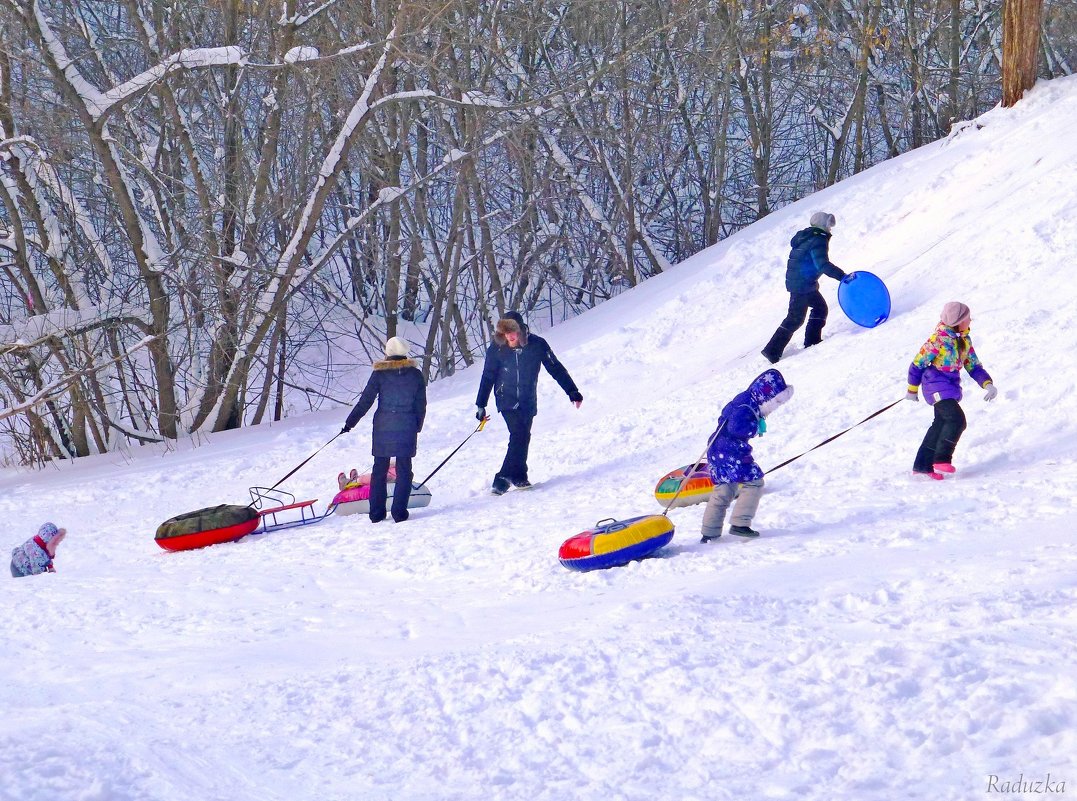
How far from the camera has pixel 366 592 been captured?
671 centimetres

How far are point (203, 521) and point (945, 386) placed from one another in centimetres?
566

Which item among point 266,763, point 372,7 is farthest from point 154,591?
point 372,7

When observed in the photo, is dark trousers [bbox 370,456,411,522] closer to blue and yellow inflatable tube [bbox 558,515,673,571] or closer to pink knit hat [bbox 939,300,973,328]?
blue and yellow inflatable tube [bbox 558,515,673,571]

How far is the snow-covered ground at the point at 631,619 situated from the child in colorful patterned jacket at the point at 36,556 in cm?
33

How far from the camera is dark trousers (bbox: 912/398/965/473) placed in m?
7.85

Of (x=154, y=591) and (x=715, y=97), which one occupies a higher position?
(x=715, y=97)

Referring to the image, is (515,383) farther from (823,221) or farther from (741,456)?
(823,221)

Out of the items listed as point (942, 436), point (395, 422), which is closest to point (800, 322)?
point (942, 436)

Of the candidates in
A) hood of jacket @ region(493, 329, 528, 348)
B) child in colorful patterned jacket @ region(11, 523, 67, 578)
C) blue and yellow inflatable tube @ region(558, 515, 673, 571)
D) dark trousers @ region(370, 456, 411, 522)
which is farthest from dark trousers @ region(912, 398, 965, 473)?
child in colorful patterned jacket @ region(11, 523, 67, 578)

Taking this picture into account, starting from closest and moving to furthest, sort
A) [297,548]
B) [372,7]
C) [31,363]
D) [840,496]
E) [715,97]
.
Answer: [840,496]
[297,548]
[31,363]
[372,7]
[715,97]

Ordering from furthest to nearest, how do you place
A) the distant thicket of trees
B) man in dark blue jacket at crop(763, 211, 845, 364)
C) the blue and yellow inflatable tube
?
the distant thicket of trees
man in dark blue jacket at crop(763, 211, 845, 364)
the blue and yellow inflatable tube

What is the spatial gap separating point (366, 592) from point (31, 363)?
10.6 m

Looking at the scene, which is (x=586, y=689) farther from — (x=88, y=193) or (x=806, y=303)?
(x=88, y=193)

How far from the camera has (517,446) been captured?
32.8 ft
